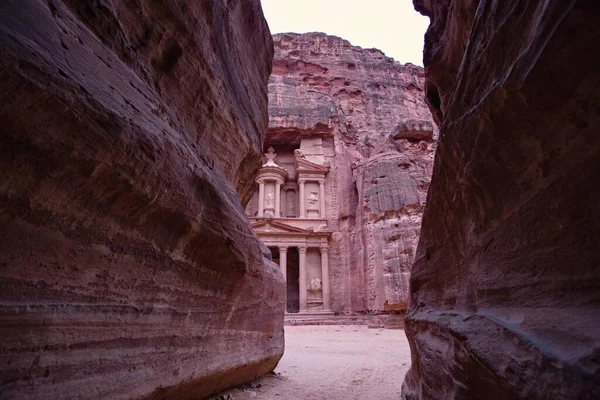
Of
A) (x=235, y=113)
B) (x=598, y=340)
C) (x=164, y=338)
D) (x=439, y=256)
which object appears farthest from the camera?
(x=235, y=113)

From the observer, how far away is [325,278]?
965 inches

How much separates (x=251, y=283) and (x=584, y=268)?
129 inches

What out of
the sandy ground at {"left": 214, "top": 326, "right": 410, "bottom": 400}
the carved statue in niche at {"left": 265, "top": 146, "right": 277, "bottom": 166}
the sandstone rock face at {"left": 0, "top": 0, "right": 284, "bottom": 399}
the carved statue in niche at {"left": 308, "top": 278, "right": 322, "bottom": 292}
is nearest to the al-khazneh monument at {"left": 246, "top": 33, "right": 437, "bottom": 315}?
the carved statue in niche at {"left": 308, "top": 278, "right": 322, "bottom": 292}

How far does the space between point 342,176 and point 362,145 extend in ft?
14.9

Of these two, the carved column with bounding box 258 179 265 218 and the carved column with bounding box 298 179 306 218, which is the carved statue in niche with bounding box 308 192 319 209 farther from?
the carved column with bounding box 258 179 265 218

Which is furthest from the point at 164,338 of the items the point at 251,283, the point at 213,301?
the point at 251,283

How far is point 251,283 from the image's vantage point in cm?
413

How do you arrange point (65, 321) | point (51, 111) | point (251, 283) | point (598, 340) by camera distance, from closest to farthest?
point (598, 340) < point (51, 111) < point (65, 321) < point (251, 283)

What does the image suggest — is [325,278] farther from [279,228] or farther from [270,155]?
[270,155]

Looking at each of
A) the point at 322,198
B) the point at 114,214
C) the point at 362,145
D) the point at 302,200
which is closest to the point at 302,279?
the point at 302,200

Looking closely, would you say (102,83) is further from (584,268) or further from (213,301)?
(584,268)

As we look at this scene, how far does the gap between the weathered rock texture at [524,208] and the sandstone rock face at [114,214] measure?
2.06 metres

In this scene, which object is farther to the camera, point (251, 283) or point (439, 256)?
point (251, 283)

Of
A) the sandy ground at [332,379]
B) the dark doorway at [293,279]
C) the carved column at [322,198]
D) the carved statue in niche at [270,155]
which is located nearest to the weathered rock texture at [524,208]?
the sandy ground at [332,379]
